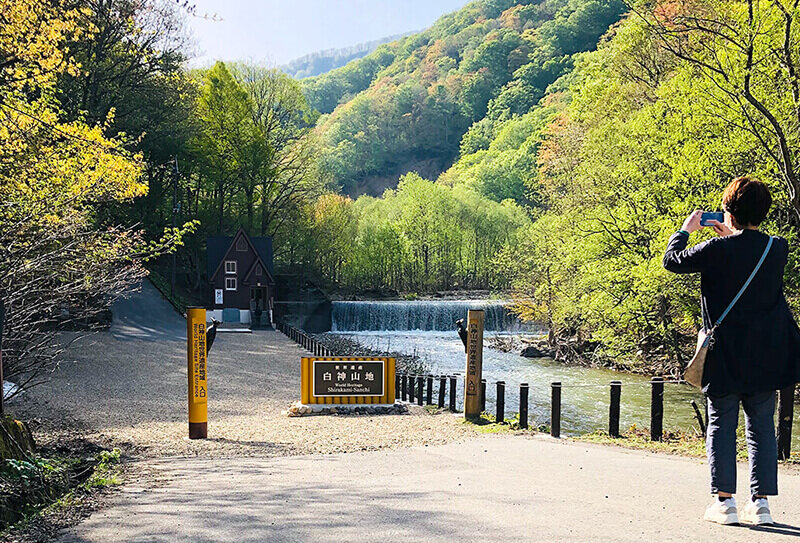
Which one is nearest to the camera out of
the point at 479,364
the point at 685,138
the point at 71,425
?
the point at 71,425

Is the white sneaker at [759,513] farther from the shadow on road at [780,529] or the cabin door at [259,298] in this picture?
the cabin door at [259,298]

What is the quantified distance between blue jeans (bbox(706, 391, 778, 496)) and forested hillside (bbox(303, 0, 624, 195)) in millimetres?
109951

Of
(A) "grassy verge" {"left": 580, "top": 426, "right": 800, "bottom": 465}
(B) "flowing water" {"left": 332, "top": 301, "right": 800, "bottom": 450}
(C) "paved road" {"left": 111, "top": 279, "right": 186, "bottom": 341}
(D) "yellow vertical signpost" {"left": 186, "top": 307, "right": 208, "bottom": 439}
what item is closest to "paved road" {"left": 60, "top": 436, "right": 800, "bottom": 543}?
(A) "grassy verge" {"left": 580, "top": 426, "right": 800, "bottom": 465}

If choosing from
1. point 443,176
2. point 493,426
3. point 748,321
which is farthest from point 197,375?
point 443,176

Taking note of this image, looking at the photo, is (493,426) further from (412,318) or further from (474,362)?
(412,318)

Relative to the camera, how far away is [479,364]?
1264 cm

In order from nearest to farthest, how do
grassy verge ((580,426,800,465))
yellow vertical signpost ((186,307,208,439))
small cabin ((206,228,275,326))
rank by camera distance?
grassy verge ((580,426,800,465)) < yellow vertical signpost ((186,307,208,439)) < small cabin ((206,228,275,326))

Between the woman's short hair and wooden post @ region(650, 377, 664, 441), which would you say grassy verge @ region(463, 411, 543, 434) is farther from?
the woman's short hair

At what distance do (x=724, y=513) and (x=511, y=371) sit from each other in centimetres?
2411

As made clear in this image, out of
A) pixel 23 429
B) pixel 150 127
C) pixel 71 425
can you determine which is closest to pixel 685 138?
pixel 71 425

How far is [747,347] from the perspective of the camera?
4387 millimetres

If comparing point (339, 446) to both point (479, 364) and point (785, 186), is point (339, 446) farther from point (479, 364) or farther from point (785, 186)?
point (785, 186)

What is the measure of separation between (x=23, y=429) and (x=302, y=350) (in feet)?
79.7

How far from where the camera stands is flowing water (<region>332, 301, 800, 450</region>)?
57.5 ft
